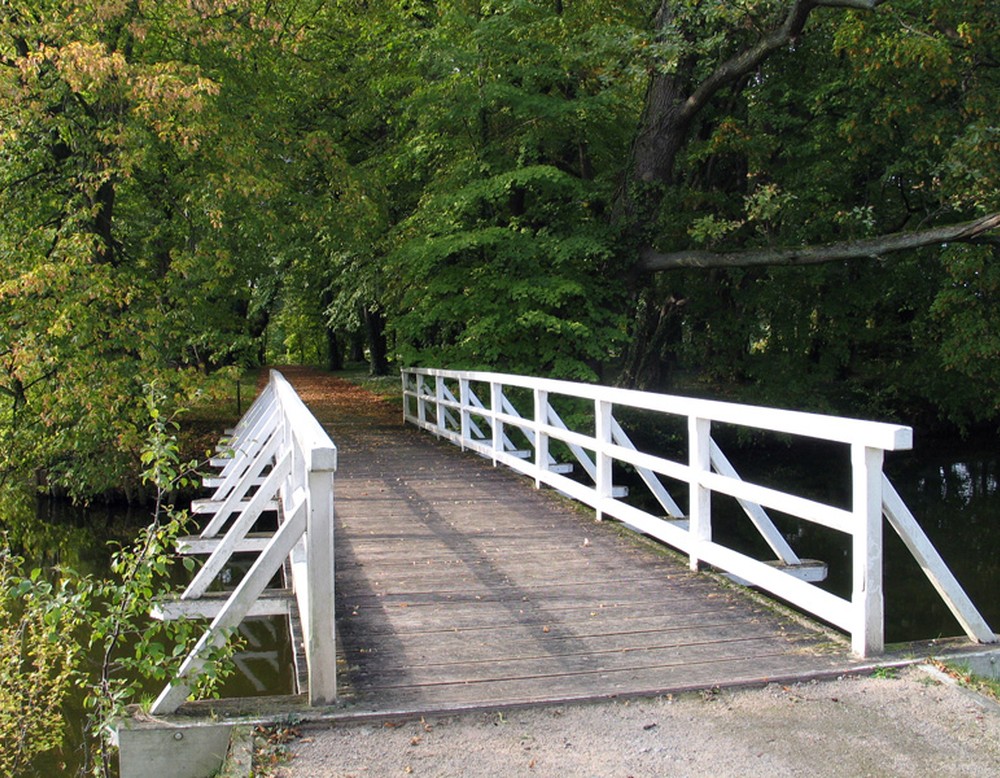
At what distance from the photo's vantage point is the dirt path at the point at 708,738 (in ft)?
10.8

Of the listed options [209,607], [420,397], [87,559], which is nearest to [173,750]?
[209,607]

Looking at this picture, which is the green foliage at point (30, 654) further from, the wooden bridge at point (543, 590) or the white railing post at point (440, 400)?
the white railing post at point (440, 400)

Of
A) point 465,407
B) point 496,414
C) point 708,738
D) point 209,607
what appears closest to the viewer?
point 708,738

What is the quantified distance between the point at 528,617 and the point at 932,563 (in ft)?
6.64

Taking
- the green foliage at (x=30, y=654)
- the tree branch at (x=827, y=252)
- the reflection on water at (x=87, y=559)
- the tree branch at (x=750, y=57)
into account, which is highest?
the tree branch at (x=750, y=57)

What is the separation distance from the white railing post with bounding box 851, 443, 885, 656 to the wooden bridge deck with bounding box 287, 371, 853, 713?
21cm

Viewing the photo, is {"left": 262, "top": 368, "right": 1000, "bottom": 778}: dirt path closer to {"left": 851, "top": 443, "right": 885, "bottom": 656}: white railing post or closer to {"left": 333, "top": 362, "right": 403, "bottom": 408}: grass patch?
{"left": 851, "top": 443, "right": 885, "bottom": 656}: white railing post

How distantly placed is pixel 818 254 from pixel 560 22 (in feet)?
17.9

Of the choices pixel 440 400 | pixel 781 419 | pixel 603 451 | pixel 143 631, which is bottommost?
pixel 143 631

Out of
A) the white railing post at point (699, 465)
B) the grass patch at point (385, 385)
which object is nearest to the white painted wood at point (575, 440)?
the white railing post at point (699, 465)

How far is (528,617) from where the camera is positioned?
5062 millimetres

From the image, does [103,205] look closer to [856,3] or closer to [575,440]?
[575,440]

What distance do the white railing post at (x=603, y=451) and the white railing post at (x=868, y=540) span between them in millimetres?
3137

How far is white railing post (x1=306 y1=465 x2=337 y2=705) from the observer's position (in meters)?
3.82
